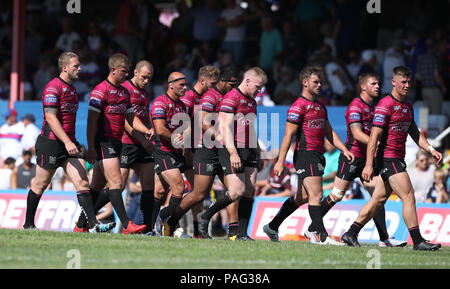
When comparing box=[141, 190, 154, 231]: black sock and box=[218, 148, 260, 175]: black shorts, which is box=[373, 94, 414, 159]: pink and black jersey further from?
box=[141, 190, 154, 231]: black sock

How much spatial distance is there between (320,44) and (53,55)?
714 cm

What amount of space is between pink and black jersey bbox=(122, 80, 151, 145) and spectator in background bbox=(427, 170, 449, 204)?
6431 millimetres

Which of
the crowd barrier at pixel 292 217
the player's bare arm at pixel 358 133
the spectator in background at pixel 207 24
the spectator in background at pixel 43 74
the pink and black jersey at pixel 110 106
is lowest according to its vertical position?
the crowd barrier at pixel 292 217

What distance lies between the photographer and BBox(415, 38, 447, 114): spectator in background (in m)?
19.1

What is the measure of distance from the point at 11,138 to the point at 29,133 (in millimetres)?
473

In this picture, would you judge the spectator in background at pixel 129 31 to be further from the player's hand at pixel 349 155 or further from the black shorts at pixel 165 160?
the player's hand at pixel 349 155

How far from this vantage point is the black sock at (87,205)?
12188 millimetres

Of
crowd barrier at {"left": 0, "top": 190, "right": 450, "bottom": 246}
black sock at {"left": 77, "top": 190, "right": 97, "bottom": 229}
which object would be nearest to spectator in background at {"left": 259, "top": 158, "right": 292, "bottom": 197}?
crowd barrier at {"left": 0, "top": 190, "right": 450, "bottom": 246}

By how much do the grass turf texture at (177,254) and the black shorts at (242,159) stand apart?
105cm

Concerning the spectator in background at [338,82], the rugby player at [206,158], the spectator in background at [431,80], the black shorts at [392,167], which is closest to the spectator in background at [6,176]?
the rugby player at [206,158]

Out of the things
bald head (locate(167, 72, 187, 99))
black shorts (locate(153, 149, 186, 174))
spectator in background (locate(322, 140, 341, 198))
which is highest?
bald head (locate(167, 72, 187, 99))

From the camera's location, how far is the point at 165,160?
13.0 metres

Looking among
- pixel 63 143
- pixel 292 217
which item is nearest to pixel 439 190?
pixel 292 217
